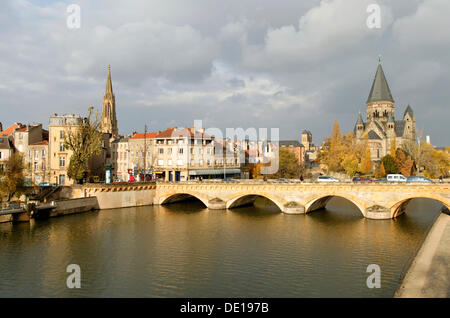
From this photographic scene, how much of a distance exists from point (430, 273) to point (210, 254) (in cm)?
1693

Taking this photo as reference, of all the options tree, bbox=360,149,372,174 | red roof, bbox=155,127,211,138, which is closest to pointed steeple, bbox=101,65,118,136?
red roof, bbox=155,127,211,138

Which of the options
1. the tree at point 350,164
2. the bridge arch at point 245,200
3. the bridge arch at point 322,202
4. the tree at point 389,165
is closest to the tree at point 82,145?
the bridge arch at point 245,200

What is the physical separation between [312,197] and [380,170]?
4784 cm

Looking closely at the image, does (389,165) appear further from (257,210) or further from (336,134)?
(257,210)

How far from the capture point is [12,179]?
154ft

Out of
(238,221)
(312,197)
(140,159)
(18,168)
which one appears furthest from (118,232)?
(140,159)

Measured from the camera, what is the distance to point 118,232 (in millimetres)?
40375

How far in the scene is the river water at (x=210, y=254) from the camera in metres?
23.3

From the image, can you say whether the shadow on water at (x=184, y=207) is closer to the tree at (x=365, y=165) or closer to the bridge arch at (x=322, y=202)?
the bridge arch at (x=322, y=202)

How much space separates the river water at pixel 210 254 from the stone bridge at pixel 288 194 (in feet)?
6.89

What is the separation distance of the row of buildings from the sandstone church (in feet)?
171

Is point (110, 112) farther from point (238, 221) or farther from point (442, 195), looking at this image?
point (442, 195)

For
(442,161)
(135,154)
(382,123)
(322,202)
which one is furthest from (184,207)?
(382,123)
